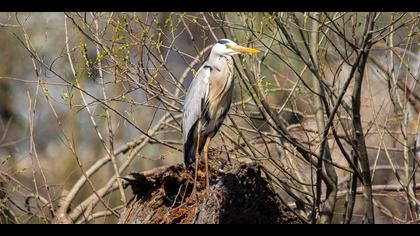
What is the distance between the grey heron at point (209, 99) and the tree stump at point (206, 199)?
0.60m

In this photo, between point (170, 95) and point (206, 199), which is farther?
point (170, 95)

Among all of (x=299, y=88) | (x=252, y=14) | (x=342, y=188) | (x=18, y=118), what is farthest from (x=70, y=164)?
(x=252, y=14)

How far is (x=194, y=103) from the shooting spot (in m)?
4.94

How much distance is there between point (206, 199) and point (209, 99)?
147 cm

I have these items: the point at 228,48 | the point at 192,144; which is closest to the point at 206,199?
the point at 192,144

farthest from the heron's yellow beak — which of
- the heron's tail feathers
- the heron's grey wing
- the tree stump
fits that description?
the tree stump

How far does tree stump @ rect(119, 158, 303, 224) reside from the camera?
144 inches

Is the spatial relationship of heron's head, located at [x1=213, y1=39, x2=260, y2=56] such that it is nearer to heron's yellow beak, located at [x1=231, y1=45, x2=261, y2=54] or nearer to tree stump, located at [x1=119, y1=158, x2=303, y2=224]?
heron's yellow beak, located at [x1=231, y1=45, x2=261, y2=54]

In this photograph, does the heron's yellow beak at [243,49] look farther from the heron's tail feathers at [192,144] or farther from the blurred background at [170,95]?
the heron's tail feathers at [192,144]

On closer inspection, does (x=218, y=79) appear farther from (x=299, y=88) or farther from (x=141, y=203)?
(x=141, y=203)

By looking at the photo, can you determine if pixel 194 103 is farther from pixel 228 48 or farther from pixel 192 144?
pixel 228 48

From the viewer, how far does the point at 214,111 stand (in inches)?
196

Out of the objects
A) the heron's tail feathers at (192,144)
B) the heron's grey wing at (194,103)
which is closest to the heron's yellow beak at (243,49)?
the heron's grey wing at (194,103)

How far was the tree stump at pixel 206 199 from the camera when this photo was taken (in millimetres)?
3648
